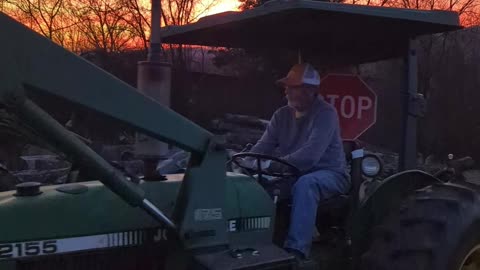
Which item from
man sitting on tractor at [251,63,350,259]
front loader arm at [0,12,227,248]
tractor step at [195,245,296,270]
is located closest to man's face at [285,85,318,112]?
man sitting on tractor at [251,63,350,259]

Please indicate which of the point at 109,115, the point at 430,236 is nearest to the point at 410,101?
the point at 430,236

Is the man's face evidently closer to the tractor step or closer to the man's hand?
the man's hand

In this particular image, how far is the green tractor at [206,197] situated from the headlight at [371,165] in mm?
38

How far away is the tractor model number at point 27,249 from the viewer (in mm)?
2979

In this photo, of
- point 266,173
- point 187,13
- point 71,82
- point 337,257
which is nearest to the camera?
point 71,82

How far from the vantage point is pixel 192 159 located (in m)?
3.31

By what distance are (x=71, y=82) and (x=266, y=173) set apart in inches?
67.9

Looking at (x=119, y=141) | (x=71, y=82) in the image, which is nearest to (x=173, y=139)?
(x=71, y=82)

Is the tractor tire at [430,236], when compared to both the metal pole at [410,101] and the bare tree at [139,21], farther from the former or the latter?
the bare tree at [139,21]

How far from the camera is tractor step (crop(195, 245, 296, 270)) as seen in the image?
3.31 metres

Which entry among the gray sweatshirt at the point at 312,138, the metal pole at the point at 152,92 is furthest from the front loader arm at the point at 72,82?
the gray sweatshirt at the point at 312,138

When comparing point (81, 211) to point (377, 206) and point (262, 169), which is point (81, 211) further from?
point (377, 206)

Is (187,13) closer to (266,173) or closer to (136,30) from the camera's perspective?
(136,30)

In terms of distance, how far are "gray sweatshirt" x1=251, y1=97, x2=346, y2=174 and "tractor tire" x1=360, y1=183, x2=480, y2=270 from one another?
55 centimetres
